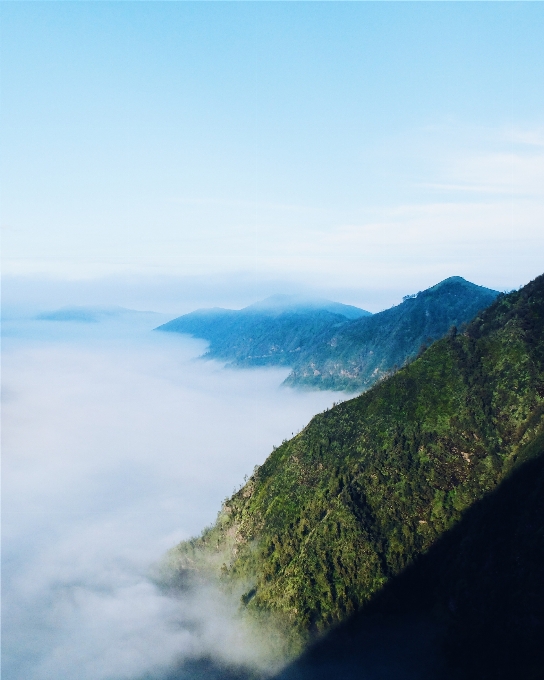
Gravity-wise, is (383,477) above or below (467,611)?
above

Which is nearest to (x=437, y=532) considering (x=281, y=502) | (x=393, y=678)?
(x=393, y=678)

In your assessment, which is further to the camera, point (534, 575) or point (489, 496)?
point (489, 496)

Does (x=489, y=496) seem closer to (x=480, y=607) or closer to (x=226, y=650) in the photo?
(x=480, y=607)

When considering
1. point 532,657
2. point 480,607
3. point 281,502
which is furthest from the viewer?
point 281,502

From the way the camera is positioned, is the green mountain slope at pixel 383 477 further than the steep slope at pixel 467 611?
Yes

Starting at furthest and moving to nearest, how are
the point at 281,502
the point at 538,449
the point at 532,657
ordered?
the point at 281,502
the point at 538,449
the point at 532,657

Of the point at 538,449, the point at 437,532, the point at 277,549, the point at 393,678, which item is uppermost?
the point at 538,449

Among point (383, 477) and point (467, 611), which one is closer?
point (467, 611)

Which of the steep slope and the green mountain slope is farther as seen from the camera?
the green mountain slope
